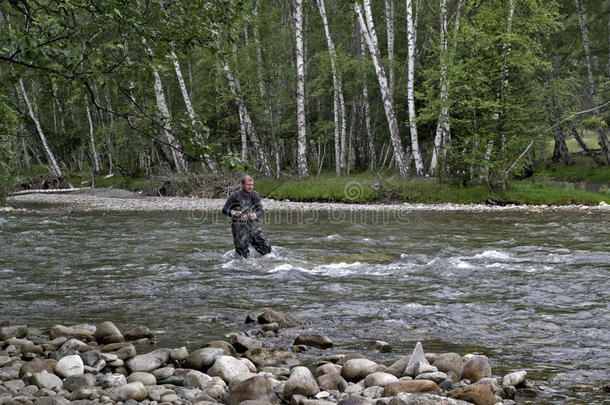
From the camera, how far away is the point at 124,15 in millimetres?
5859

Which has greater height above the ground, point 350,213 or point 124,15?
point 124,15

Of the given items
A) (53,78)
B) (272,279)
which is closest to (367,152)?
(272,279)

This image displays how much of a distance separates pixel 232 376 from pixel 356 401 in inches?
51.6

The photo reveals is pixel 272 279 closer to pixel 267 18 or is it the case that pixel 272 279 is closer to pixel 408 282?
pixel 408 282

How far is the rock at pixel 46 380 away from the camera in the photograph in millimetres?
4488

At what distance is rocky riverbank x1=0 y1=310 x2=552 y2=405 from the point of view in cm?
426

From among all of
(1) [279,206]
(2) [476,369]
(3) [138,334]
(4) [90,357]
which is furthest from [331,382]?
(1) [279,206]

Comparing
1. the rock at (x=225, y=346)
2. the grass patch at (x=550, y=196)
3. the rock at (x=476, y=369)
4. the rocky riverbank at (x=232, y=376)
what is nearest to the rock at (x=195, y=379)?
the rocky riverbank at (x=232, y=376)

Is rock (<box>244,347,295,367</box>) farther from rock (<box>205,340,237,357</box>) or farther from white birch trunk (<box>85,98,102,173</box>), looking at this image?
white birch trunk (<box>85,98,102,173</box>)

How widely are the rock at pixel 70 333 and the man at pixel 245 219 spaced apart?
5872 mm

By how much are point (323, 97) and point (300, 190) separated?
18.9 metres

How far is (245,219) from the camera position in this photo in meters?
12.0

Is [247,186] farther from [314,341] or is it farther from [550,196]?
[550,196]

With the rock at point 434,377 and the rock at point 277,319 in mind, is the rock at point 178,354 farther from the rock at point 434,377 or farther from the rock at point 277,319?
the rock at point 434,377
